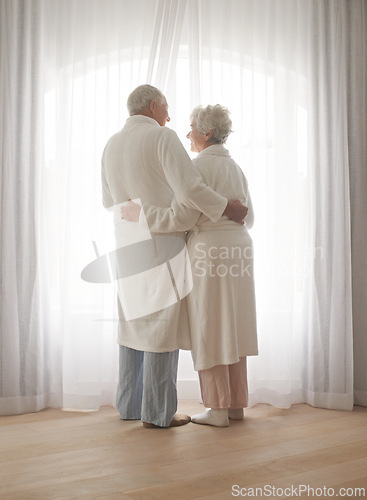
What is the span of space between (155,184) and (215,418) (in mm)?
1118

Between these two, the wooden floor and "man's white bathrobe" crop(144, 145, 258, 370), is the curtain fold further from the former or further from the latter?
"man's white bathrobe" crop(144, 145, 258, 370)

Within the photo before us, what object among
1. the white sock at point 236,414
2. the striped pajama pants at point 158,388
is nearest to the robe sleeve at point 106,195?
the striped pajama pants at point 158,388

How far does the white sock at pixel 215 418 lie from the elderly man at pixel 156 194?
70mm

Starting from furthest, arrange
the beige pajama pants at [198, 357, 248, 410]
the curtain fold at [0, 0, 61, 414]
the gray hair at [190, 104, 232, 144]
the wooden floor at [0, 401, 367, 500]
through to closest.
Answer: the curtain fold at [0, 0, 61, 414]
the gray hair at [190, 104, 232, 144]
the beige pajama pants at [198, 357, 248, 410]
the wooden floor at [0, 401, 367, 500]

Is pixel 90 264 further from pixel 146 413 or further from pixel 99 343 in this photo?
pixel 146 413

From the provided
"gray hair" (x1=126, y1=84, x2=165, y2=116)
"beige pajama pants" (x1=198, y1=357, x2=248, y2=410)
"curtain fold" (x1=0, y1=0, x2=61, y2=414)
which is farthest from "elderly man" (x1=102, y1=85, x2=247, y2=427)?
"curtain fold" (x1=0, y1=0, x2=61, y2=414)

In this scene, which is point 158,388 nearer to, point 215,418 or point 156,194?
point 215,418

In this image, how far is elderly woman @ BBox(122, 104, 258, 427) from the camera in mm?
Answer: 2598

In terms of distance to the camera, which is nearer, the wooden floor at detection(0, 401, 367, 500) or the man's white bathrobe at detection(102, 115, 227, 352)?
the wooden floor at detection(0, 401, 367, 500)

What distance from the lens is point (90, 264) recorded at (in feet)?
9.97

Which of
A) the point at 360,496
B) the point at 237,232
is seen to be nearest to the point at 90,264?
the point at 237,232

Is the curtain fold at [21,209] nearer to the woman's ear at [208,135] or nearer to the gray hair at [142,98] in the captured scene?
the gray hair at [142,98]

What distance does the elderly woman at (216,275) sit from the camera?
2598mm

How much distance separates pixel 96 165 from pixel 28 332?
95 cm
